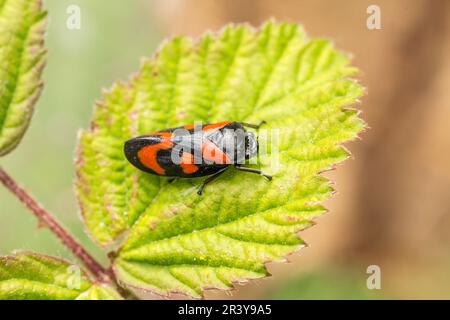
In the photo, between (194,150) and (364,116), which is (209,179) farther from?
(364,116)

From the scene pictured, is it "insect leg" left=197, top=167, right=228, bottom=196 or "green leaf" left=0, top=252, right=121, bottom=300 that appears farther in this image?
"insect leg" left=197, top=167, right=228, bottom=196

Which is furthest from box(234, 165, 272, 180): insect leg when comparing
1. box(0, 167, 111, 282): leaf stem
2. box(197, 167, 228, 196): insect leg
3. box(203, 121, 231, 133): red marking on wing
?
box(0, 167, 111, 282): leaf stem

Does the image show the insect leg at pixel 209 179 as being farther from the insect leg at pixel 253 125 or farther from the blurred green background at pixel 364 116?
the blurred green background at pixel 364 116

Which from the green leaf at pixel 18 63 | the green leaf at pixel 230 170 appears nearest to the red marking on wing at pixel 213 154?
the green leaf at pixel 230 170

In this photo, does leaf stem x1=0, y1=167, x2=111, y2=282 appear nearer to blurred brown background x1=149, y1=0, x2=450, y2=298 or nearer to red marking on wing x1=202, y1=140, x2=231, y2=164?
red marking on wing x1=202, y1=140, x2=231, y2=164

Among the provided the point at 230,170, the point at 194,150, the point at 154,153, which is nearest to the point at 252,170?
the point at 230,170
